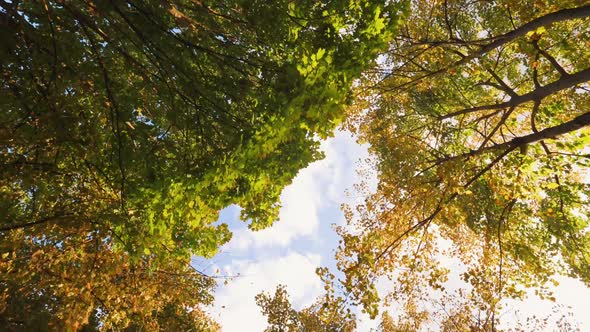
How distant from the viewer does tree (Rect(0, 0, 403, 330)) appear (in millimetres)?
3986

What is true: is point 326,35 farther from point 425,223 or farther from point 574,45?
point 574,45

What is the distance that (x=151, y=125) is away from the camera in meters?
5.18

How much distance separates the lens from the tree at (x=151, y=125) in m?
3.99

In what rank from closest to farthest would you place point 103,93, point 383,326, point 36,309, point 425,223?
point 103,93 < point 425,223 < point 36,309 < point 383,326

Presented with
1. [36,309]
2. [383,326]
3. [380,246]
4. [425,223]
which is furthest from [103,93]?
[383,326]

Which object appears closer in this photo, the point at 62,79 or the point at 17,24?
the point at 17,24

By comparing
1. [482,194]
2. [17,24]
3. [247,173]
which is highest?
[482,194]

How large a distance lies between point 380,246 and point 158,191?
19.2 feet

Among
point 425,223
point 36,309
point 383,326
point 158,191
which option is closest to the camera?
point 158,191

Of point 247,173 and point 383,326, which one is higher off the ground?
point 383,326

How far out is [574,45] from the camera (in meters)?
7.86

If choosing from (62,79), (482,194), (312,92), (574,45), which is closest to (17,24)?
(62,79)

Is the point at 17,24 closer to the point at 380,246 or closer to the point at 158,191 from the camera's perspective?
the point at 158,191

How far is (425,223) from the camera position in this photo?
25.8 feet
